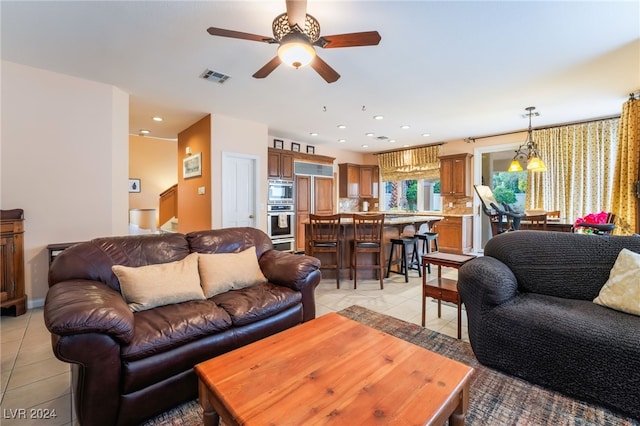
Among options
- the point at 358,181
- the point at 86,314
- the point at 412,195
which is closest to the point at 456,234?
the point at 412,195

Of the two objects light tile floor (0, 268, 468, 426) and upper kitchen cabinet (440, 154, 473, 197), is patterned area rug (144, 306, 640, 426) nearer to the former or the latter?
light tile floor (0, 268, 468, 426)

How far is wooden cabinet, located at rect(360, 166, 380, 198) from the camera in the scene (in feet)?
26.6

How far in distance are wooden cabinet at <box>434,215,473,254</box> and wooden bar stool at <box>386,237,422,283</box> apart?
1.98 m

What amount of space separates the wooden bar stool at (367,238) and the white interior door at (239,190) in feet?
6.93

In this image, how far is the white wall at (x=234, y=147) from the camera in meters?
4.72

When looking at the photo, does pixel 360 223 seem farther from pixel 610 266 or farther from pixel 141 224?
pixel 141 224

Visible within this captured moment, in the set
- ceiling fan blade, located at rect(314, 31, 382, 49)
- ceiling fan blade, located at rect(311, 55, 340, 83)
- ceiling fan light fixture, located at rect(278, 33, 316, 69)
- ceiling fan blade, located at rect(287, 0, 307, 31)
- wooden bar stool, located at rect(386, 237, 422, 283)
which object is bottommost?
wooden bar stool, located at rect(386, 237, 422, 283)

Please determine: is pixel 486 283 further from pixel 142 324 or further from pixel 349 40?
pixel 142 324

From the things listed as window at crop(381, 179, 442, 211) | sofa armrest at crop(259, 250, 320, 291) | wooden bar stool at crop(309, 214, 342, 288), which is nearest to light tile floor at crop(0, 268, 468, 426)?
wooden bar stool at crop(309, 214, 342, 288)

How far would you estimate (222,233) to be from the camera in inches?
104

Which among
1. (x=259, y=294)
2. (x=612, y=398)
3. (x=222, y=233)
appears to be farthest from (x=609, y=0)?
(x=222, y=233)

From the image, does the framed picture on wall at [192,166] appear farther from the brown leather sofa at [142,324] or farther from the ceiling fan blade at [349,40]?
the ceiling fan blade at [349,40]

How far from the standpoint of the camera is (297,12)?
1847 mm

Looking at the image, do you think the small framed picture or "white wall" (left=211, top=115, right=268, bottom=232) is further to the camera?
the small framed picture
